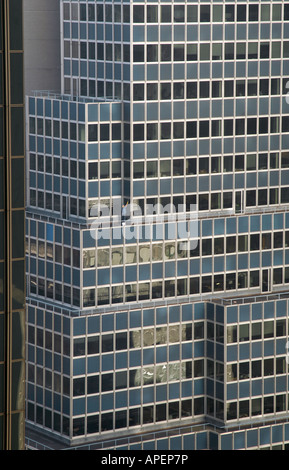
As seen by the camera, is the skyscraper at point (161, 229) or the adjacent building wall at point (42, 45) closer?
the skyscraper at point (161, 229)

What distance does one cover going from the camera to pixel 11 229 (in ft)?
188

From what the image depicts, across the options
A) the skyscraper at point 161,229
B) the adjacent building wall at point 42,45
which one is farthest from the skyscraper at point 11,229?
the adjacent building wall at point 42,45

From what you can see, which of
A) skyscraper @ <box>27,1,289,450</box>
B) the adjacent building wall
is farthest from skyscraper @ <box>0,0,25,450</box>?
the adjacent building wall

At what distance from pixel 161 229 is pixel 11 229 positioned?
71.5 metres

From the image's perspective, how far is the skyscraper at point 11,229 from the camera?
186ft

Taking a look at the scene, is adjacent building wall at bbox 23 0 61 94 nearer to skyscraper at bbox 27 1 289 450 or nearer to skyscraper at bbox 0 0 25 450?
skyscraper at bbox 27 1 289 450

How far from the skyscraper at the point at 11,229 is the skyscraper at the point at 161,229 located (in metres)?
65.7

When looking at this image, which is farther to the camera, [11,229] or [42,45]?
[42,45]

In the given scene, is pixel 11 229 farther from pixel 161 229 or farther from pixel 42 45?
pixel 42 45

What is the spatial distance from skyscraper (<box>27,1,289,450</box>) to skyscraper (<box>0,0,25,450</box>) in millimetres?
65673

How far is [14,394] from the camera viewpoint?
57938 mm

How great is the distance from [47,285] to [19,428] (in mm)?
74453

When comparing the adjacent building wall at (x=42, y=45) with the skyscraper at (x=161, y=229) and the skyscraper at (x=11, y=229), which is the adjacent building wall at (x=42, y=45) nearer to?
the skyscraper at (x=161, y=229)

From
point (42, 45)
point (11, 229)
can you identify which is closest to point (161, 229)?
point (42, 45)
